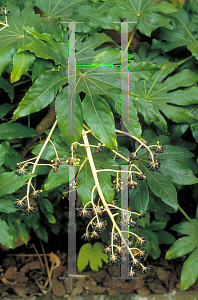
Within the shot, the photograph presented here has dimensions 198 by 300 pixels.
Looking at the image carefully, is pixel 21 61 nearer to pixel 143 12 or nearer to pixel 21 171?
pixel 21 171

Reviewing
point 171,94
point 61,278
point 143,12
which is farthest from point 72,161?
point 61,278

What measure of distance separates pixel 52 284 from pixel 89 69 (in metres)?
1.27

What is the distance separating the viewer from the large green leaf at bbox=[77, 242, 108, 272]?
135 centimetres

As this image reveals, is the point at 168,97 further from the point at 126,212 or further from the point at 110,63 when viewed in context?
the point at 126,212

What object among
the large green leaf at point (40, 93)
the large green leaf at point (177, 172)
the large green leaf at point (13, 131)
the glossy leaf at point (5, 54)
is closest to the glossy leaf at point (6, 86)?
the large green leaf at point (13, 131)

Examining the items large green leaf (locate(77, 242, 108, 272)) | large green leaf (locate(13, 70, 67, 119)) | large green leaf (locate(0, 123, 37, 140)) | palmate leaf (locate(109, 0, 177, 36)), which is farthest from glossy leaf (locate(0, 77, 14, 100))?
large green leaf (locate(77, 242, 108, 272))

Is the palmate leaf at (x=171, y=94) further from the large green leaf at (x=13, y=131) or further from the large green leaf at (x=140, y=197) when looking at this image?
the large green leaf at (x=13, y=131)

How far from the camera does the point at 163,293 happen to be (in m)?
1.40

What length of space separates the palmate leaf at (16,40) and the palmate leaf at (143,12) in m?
0.44

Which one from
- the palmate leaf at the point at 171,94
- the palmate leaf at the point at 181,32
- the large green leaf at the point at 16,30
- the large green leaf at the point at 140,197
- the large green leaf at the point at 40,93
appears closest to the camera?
the large green leaf at the point at 40,93

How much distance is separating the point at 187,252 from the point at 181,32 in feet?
3.63

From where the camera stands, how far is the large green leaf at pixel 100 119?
74cm

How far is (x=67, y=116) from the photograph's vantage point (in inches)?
30.1

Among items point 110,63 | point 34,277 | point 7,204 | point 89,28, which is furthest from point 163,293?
point 89,28
